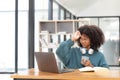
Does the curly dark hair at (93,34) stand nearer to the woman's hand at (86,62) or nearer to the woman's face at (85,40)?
the woman's face at (85,40)

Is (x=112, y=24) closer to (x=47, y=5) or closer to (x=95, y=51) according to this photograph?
(x=47, y=5)

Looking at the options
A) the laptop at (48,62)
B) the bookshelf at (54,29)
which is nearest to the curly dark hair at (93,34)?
the laptop at (48,62)

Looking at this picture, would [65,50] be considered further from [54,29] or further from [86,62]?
[54,29]

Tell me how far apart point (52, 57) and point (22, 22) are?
3010 mm

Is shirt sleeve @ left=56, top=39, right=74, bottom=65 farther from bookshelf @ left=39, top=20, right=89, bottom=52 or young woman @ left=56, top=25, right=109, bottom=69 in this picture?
bookshelf @ left=39, top=20, right=89, bottom=52

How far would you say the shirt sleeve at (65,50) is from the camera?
2170 millimetres

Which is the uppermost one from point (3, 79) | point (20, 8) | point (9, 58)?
point (20, 8)

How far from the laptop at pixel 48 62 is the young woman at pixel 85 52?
12.6 inches

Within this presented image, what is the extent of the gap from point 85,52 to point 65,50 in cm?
21

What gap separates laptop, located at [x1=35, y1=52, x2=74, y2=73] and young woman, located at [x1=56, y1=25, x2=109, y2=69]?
1.05 ft

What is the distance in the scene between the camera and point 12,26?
14.6ft

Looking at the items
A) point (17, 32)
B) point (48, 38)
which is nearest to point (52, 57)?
point (17, 32)

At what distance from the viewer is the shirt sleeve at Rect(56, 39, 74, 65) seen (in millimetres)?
2170

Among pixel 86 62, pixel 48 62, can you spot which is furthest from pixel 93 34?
pixel 48 62
